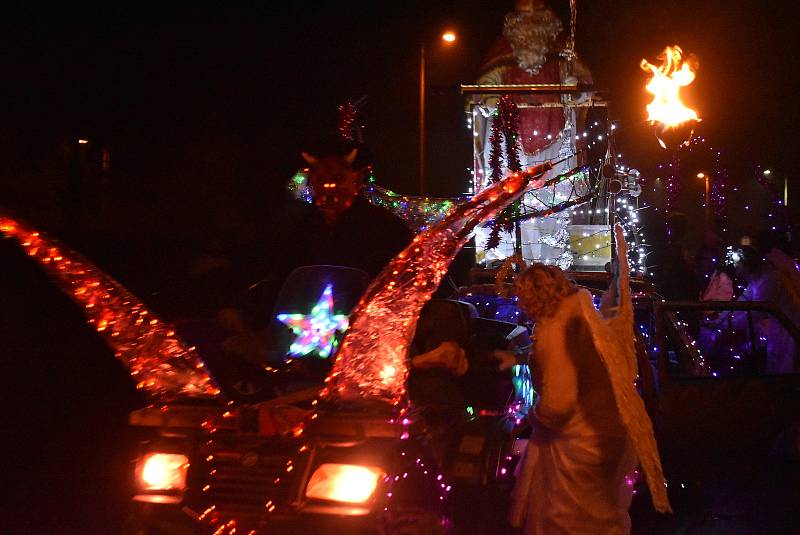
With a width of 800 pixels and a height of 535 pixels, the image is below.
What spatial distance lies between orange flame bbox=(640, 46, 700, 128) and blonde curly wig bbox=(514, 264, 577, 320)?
6613 mm

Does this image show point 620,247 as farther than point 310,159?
No

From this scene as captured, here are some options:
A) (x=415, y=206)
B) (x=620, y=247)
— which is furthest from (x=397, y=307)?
(x=415, y=206)

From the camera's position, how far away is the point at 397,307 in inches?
127

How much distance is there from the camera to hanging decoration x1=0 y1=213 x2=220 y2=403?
3.44m

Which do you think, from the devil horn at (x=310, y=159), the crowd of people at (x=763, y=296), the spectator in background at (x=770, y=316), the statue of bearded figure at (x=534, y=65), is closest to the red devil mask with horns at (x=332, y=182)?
the devil horn at (x=310, y=159)

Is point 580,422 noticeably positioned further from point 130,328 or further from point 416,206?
point 416,206

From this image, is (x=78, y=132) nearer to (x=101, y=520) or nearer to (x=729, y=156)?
(x=101, y=520)

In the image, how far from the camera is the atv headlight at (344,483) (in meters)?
2.76

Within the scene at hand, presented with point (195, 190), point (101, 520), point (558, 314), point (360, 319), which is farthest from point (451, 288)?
point (195, 190)

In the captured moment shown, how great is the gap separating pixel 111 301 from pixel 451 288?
2.00 metres

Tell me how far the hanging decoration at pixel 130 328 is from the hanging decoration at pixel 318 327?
18.8 inches

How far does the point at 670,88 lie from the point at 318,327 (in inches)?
313

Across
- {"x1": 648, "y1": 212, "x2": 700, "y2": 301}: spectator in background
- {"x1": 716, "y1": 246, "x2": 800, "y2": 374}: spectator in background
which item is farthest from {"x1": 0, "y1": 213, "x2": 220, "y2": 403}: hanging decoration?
{"x1": 648, "y1": 212, "x2": 700, "y2": 301}: spectator in background

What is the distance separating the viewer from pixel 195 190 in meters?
9.80
